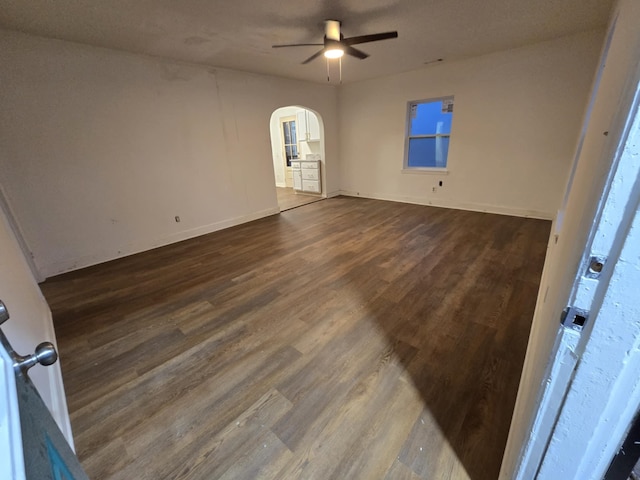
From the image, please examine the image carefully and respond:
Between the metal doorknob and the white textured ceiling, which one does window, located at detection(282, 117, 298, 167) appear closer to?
the white textured ceiling

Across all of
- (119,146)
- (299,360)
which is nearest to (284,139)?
(119,146)

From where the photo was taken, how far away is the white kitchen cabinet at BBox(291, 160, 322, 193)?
21.4ft

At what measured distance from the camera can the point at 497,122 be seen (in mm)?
4324

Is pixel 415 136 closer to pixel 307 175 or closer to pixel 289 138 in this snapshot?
pixel 307 175

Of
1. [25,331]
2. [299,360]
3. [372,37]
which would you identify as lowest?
[299,360]

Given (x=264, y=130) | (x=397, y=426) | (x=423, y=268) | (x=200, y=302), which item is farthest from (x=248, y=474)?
(x=264, y=130)

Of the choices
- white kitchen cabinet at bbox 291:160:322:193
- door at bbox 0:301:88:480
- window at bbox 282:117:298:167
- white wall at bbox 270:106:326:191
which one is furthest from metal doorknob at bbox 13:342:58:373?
window at bbox 282:117:298:167

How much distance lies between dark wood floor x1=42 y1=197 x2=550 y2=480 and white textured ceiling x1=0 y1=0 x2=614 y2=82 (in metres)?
2.48

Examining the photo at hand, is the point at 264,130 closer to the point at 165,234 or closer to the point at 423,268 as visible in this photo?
the point at 165,234

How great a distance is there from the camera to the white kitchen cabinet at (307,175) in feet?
21.4

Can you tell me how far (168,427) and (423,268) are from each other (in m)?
2.53

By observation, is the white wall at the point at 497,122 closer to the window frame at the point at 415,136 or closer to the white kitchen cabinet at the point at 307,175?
the window frame at the point at 415,136

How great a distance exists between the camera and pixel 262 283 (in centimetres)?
273

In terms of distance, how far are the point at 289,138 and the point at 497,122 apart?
17.8 ft
